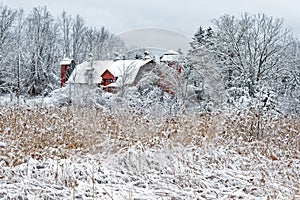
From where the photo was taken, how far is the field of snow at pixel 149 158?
3.62 m

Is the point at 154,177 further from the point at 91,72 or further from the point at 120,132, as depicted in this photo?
the point at 91,72

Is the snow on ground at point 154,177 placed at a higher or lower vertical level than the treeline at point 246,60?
lower

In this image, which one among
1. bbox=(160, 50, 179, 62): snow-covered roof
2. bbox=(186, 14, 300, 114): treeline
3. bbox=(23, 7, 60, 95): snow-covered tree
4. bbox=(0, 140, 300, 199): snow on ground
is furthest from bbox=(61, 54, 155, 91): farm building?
bbox=(0, 140, 300, 199): snow on ground

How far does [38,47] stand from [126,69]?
1866 cm

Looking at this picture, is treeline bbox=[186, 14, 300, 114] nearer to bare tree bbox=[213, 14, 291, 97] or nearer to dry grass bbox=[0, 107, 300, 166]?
bare tree bbox=[213, 14, 291, 97]

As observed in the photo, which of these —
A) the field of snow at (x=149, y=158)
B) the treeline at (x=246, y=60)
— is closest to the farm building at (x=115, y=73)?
the treeline at (x=246, y=60)

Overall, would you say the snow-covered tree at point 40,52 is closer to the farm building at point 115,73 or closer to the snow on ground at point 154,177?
the farm building at point 115,73

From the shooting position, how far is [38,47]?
117ft

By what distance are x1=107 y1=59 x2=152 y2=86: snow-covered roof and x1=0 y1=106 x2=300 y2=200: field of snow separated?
12.7 meters

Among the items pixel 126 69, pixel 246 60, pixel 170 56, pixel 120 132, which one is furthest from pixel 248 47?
pixel 120 132

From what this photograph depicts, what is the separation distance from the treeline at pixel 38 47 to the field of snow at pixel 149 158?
17041mm

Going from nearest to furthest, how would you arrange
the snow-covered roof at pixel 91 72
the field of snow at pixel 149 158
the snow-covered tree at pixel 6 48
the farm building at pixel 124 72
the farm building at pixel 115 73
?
the field of snow at pixel 149 158
the farm building at pixel 124 72
the farm building at pixel 115 73
the snow-covered roof at pixel 91 72
the snow-covered tree at pixel 6 48

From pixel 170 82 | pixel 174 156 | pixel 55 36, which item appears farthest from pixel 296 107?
pixel 55 36

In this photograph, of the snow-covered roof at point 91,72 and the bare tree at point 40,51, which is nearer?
the snow-covered roof at point 91,72
